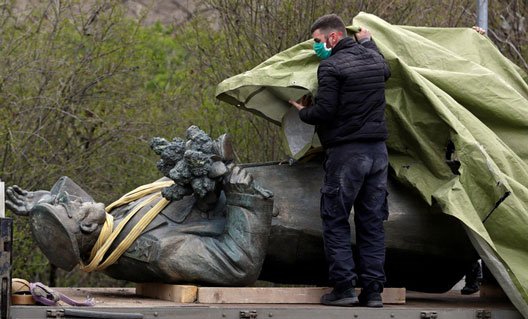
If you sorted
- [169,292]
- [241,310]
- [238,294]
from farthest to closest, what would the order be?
[169,292] → [238,294] → [241,310]

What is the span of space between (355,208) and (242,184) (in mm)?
671

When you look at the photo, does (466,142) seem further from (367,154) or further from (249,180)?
(249,180)

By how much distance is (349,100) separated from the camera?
27.1 ft

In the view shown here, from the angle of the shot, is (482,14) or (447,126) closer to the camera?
(447,126)

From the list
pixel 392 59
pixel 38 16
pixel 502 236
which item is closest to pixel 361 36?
pixel 392 59

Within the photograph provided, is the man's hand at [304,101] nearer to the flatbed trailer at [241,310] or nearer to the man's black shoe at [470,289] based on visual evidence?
the flatbed trailer at [241,310]

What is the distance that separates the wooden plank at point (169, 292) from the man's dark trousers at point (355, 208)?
80cm

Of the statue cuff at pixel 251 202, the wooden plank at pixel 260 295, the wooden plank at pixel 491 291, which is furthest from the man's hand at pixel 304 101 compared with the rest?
the wooden plank at pixel 491 291

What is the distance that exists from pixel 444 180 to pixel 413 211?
0.30m

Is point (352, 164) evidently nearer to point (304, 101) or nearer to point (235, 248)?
point (304, 101)

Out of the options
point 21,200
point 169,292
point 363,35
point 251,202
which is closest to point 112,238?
point 169,292

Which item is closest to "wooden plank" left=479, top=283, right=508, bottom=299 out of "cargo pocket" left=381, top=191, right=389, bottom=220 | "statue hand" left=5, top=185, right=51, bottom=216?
"cargo pocket" left=381, top=191, right=389, bottom=220

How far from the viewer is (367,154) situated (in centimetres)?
832

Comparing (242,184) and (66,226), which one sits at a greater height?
(242,184)
